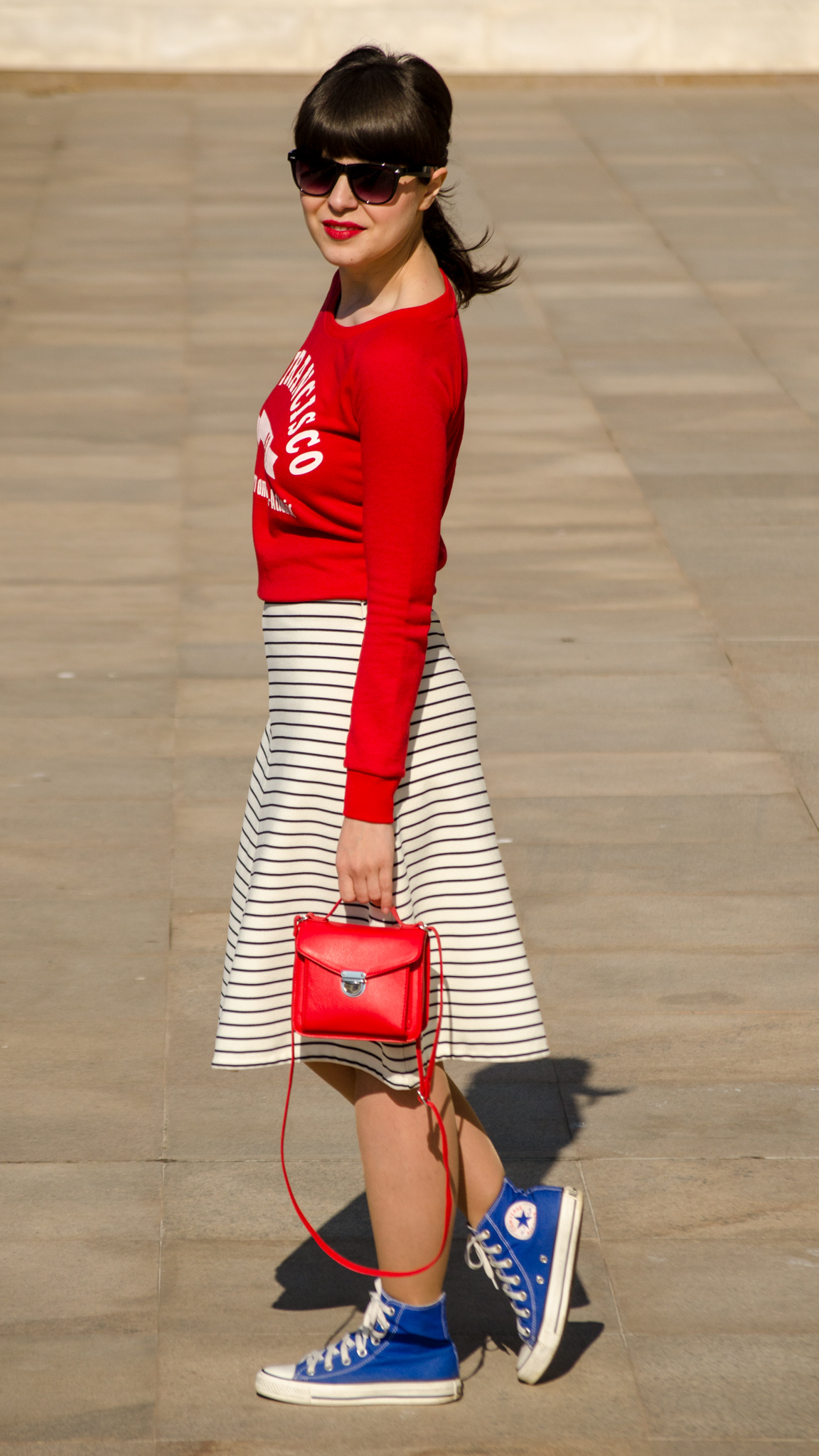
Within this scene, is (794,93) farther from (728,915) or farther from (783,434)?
(728,915)

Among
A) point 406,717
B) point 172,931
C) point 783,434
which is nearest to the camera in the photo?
point 406,717

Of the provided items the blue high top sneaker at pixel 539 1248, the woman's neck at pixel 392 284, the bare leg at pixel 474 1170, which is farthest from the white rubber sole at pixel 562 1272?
the woman's neck at pixel 392 284

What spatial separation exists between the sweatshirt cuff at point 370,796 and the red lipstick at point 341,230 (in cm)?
80

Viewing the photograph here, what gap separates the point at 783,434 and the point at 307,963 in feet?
23.0

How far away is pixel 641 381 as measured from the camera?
10.2m

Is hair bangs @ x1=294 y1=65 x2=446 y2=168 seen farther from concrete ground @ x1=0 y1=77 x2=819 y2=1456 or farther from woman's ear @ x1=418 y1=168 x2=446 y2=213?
concrete ground @ x1=0 y1=77 x2=819 y2=1456

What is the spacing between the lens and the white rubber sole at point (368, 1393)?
3.02 m

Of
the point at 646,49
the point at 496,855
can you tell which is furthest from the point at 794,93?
the point at 496,855

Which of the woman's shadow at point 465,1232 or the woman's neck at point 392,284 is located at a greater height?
the woman's neck at point 392,284

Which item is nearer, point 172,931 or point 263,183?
point 172,931

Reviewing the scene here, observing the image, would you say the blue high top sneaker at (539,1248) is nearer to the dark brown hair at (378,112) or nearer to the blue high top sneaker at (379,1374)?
the blue high top sneaker at (379,1374)

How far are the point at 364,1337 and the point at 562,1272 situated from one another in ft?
1.13

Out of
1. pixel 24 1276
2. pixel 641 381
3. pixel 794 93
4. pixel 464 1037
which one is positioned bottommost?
pixel 794 93

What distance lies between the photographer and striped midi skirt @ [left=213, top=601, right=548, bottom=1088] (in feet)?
9.41
